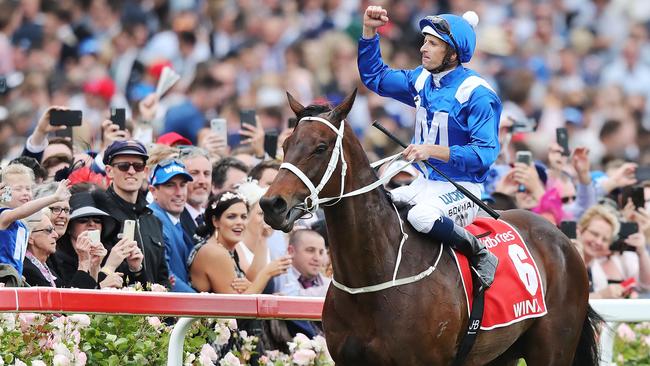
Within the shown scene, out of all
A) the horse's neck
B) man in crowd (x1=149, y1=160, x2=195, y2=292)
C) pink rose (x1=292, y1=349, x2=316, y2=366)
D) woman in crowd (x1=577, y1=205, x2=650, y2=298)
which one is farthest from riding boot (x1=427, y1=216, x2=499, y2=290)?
woman in crowd (x1=577, y1=205, x2=650, y2=298)

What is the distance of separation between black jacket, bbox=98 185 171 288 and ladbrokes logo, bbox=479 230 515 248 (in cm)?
185

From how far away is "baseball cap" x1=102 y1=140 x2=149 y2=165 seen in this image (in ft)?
25.1

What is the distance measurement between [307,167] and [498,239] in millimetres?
1443

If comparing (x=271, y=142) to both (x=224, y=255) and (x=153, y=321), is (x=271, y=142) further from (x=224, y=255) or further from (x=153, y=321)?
(x=153, y=321)

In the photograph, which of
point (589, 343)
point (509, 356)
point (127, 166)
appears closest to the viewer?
point (509, 356)

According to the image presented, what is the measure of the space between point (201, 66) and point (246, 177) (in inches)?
207

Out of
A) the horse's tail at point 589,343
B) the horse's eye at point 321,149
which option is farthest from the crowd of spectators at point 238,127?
the horse's tail at point 589,343

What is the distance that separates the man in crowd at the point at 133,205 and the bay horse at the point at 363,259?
1.56 metres

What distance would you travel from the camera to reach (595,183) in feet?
35.7

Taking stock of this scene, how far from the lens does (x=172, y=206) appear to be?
26.4 ft

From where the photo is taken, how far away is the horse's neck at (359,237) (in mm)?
5875

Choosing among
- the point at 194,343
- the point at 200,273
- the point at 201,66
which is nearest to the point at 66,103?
the point at 201,66

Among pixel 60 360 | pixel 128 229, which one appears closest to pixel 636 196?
pixel 128 229

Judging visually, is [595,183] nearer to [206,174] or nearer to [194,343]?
[206,174]
